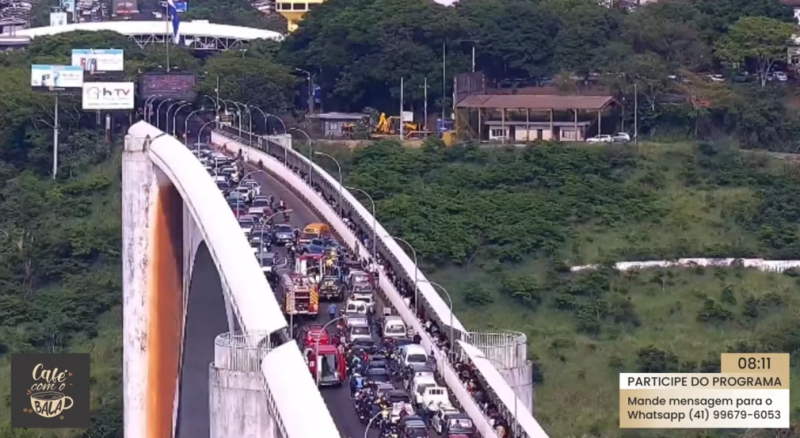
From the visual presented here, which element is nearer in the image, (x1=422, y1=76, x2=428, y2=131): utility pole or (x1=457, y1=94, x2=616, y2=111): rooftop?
(x1=457, y1=94, x2=616, y2=111): rooftop

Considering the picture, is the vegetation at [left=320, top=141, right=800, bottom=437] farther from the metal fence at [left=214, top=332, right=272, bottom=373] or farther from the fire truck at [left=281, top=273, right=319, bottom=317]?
the metal fence at [left=214, top=332, right=272, bottom=373]

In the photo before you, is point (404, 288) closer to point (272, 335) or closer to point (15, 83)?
point (272, 335)

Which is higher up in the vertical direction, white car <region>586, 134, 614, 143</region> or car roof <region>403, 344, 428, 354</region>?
white car <region>586, 134, 614, 143</region>

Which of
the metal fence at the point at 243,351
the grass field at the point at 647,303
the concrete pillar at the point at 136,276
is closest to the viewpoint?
the metal fence at the point at 243,351

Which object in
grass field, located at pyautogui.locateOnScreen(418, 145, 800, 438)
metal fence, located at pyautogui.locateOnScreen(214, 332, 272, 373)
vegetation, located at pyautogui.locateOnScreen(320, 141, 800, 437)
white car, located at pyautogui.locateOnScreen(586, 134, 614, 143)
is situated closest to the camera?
metal fence, located at pyautogui.locateOnScreen(214, 332, 272, 373)

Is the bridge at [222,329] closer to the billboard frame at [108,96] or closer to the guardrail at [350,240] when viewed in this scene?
the guardrail at [350,240]

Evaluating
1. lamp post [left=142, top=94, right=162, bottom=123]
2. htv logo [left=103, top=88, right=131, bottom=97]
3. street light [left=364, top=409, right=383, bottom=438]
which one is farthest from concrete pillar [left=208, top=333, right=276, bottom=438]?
lamp post [left=142, top=94, right=162, bottom=123]

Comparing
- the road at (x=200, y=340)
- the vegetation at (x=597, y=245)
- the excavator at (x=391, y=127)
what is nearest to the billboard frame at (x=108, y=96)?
the vegetation at (x=597, y=245)
